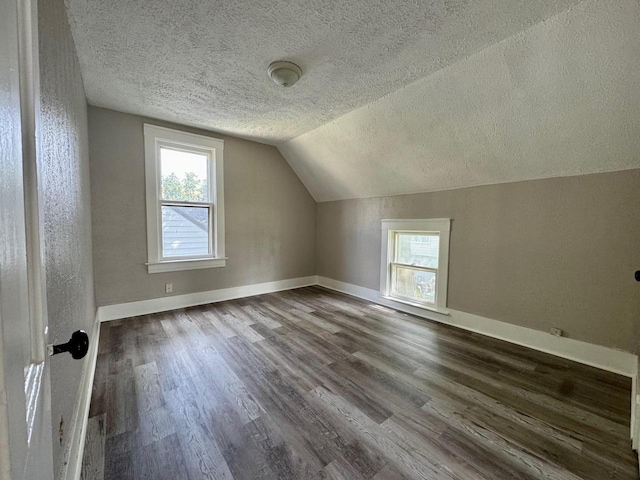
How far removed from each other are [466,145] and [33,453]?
3.09m

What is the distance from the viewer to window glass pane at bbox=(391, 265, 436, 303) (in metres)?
3.38

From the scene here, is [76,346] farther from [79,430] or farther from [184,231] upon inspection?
[184,231]

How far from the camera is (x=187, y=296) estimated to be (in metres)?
3.64

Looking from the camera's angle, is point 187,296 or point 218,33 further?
point 187,296

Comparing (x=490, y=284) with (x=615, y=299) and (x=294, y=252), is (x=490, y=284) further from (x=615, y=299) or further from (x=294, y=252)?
(x=294, y=252)

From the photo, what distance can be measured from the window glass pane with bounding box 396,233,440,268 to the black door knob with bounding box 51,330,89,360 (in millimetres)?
3340

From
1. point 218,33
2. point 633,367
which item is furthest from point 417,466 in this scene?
point 218,33

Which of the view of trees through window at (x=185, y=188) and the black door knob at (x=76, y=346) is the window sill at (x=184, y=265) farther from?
the black door knob at (x=76, y=346)

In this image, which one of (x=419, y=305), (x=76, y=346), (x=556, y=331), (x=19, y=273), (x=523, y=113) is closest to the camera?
(x=19, y=273)

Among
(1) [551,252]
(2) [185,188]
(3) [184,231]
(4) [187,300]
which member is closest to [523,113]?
(1) [551,252]

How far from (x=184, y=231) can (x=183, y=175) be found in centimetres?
76

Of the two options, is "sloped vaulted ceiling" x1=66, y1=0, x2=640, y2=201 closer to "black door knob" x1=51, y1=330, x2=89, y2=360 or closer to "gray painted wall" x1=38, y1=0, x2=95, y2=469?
"gray painted wall" x1=38, y1=0, x2=95, y2=469

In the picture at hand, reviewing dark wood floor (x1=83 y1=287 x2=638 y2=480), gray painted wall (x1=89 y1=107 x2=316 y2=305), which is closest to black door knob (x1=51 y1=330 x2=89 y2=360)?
dark wood floor (x1=83 y1=287 x2=638 y2=480)

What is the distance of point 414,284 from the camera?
11.7 ft
